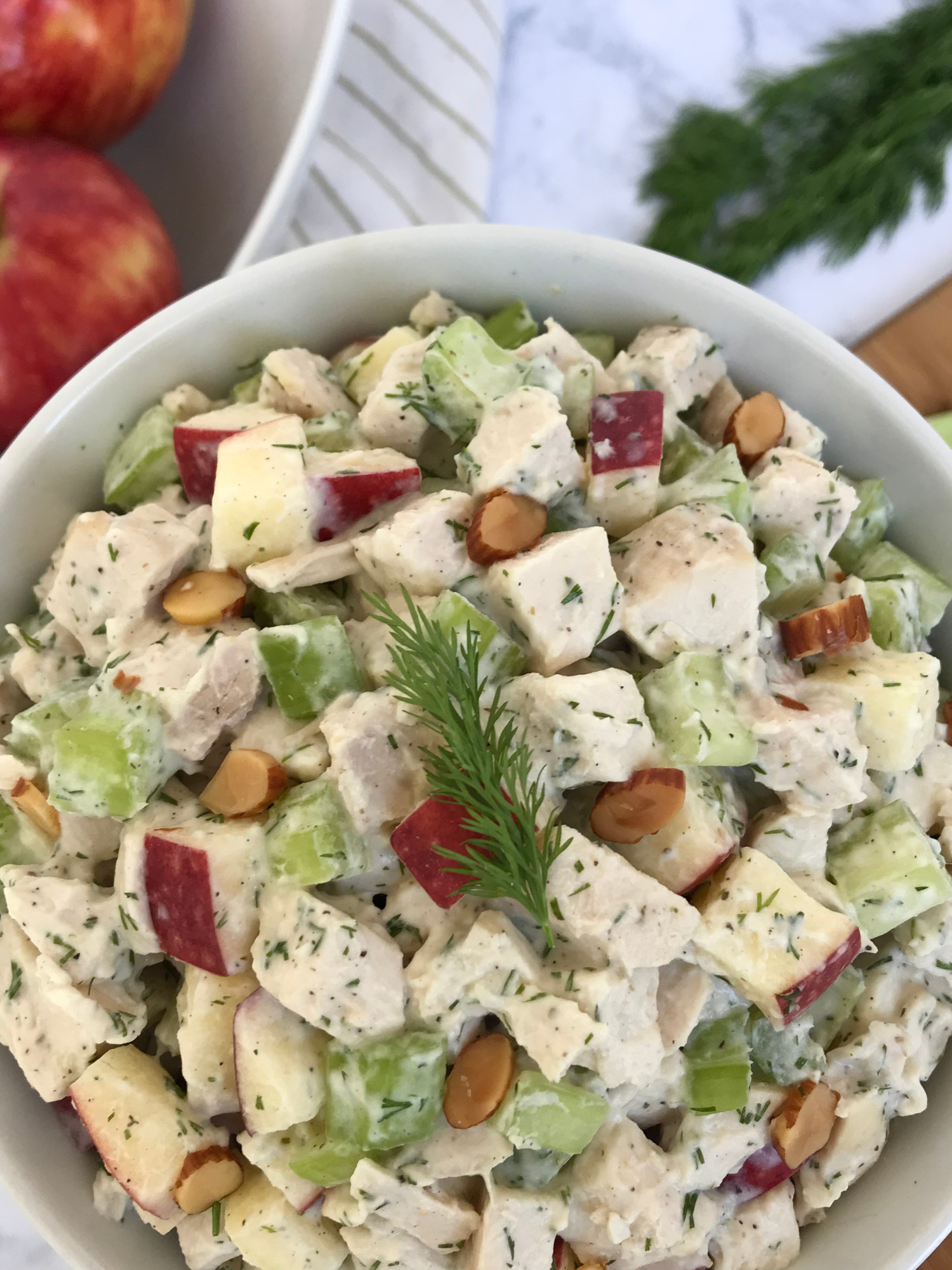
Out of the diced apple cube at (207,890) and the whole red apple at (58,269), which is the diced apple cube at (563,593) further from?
the whole red apple at (58,269)

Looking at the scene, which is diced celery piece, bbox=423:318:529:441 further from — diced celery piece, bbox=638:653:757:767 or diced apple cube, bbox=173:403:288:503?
diced celery piece, bbox=638:653:757:767

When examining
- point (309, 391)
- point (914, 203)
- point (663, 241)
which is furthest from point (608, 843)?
point (914, 203)

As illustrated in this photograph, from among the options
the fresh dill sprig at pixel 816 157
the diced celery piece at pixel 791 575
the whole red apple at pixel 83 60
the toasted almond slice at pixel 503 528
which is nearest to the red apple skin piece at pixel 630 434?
the toasted almond slice at pixel 503 528

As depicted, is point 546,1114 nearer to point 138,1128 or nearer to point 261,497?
point 138,1128

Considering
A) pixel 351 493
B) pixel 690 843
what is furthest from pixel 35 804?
pixel 690 843

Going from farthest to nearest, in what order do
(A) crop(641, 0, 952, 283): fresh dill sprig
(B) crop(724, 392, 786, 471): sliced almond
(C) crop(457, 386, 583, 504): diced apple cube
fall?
(A) crop(641, 0, 952, 283): fresh dill sprig, (B) crop(724, 392, 786, 471): sliced almond, (C) crop(457, 386, 583, 504): diced apple cube

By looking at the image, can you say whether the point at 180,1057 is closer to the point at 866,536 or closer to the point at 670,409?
the point at 670,409

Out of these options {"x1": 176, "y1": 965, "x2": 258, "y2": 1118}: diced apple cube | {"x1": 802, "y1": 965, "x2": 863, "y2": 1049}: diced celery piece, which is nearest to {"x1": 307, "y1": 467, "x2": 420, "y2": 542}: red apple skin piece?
{"x1": 176, "y1": 965, "x2": 258, "y2": 1118}: diced apple cube
